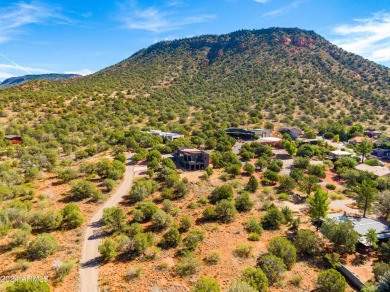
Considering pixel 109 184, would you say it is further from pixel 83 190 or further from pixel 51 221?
pixel 51 221

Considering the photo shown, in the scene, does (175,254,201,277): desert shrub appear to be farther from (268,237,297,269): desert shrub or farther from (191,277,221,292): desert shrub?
(268,237,297,269): desert shrub

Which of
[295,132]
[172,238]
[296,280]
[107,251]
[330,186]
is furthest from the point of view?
[295,132]

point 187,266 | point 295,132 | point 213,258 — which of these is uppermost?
point 295,132

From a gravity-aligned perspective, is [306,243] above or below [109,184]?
below

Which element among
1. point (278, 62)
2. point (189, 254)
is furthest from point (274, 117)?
point (189, 254)

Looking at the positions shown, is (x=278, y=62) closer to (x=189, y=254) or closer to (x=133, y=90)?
(x=133, y=90)

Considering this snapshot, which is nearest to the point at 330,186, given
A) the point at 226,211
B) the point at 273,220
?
the point at 273,220
